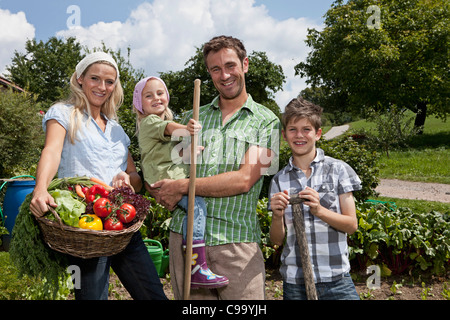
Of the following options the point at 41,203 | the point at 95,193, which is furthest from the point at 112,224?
the point at 41,203

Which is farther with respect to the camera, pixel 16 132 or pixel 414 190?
pixel 414 190

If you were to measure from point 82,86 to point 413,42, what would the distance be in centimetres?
2331

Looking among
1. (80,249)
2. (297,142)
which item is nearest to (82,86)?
(80,249)

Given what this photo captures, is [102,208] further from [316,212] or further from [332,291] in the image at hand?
[332,291]

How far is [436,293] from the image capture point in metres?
5.06

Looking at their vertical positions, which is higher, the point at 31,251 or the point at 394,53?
the point at 394,53

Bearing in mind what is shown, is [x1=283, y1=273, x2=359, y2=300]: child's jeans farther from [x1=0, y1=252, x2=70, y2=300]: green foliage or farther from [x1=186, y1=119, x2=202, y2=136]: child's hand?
[x1=0, y1=252, x2=70, y2=300]: green foliage

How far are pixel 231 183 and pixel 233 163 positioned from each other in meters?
0.17

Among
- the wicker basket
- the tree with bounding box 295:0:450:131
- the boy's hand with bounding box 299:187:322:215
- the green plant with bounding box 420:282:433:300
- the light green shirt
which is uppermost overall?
the tree with bounding box 295:0:450:131

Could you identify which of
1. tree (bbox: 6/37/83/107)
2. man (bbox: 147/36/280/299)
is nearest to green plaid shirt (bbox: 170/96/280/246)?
man (bbox: 147/36/280/299)

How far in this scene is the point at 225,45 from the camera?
2697 millimetres

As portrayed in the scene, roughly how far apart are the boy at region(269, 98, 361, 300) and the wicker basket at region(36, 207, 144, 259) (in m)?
0.94

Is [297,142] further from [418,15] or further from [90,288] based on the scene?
[418,15]

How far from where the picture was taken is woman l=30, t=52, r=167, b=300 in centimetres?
262
